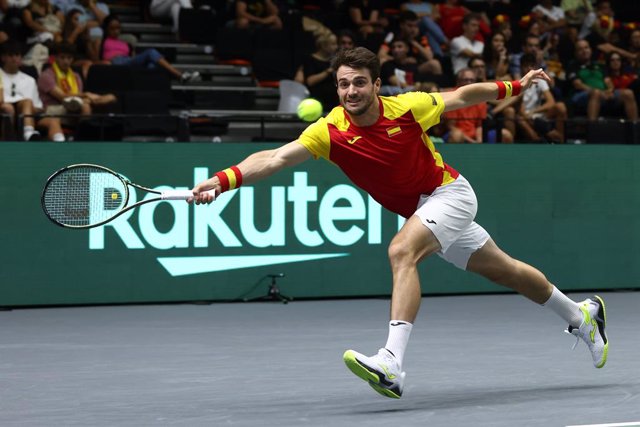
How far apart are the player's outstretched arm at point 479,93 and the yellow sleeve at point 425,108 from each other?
0.07m

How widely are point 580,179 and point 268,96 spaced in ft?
13.3

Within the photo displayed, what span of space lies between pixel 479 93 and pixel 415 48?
836 centimetres

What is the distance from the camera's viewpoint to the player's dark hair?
21.2 ft

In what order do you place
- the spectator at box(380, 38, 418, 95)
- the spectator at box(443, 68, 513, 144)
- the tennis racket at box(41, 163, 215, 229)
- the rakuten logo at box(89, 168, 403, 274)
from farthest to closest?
the spectator at box(380, 38, 418, 95) → the spectator at box(443, 68, 513, 144) → the rakuten logo at box(89, 168, 403, 274) → the tennis racket at box(41, 163, 215, 229)

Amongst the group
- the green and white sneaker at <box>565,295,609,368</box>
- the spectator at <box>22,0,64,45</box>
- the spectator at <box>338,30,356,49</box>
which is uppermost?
the spectator at <box>22,0,64,45</box>

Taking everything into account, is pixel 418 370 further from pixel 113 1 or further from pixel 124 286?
pixel 113 1

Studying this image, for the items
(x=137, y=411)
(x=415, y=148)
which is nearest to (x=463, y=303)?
(x=415, y=148)

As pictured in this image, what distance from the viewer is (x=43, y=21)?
538 inches

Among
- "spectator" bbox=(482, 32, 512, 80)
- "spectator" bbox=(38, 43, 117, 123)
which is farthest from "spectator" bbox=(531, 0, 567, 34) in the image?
"spectator" bbox=(38, 43, 117, 123)

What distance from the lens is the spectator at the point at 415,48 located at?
14.6 metres

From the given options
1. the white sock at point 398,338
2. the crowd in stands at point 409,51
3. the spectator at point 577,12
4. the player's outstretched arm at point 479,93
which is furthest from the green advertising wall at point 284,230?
the white sock at point 398,338

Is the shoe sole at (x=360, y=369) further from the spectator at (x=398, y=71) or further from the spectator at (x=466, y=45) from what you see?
the spectator at (x=466, y=45)

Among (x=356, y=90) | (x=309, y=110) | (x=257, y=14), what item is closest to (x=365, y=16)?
(x=257, y=14)

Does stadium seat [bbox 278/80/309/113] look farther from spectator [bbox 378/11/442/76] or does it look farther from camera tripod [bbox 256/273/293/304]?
camera tripod [bbox 256/273/293/304]
